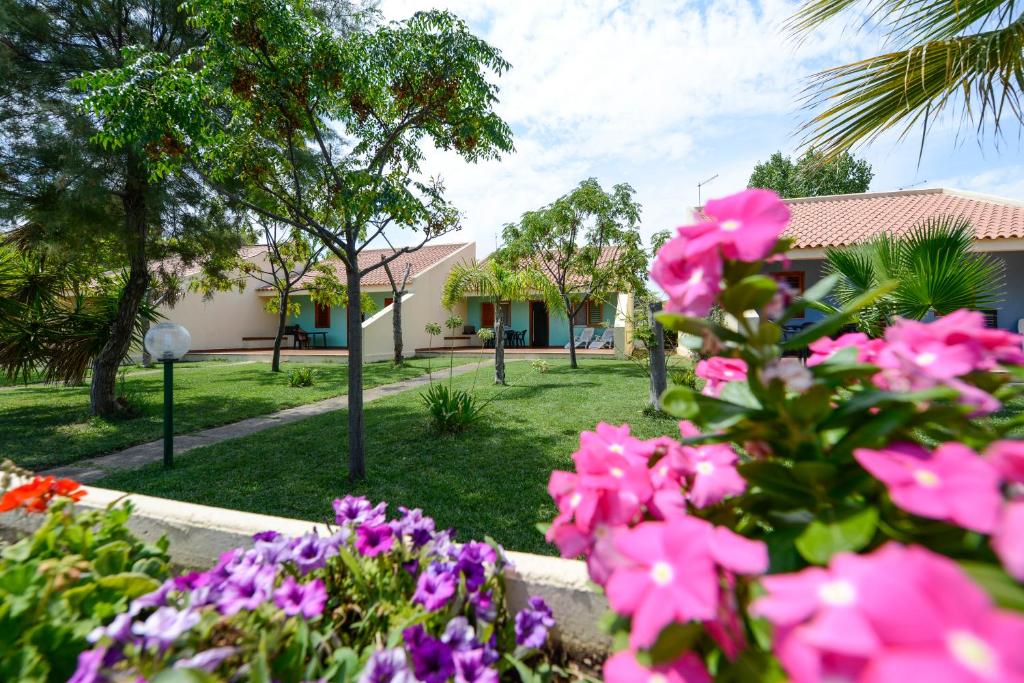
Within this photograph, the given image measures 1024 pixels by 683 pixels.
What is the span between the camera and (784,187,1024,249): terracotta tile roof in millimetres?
11187

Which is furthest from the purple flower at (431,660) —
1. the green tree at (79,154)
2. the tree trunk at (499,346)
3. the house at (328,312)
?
the house at (328,312)

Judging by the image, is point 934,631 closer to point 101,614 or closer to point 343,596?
point 343,596

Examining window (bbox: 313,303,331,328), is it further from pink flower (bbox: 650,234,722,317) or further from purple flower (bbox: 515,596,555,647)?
pink flower (bbox: 650,234,722,317)

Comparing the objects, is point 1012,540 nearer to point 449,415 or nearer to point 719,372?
point 719,372

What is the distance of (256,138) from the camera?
15.8ft

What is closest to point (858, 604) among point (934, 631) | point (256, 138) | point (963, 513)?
point (934, 631)

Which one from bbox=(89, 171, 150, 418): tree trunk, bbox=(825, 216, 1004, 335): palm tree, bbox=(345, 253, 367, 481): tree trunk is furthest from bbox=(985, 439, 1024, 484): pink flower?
bbox=(89, 171, 150, 418): tree trunk

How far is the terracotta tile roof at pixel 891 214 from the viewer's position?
11187 millimetres

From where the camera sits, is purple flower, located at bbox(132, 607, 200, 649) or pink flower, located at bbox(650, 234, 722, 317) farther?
purple flower, located at bbox(132, 607, 200, 649)

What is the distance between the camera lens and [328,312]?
23266 millimetres

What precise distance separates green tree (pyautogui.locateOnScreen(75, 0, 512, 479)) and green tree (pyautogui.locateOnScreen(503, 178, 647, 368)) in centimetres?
850

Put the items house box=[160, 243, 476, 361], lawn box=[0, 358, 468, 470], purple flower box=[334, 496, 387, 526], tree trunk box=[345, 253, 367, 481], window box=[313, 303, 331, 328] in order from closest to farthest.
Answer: purple flower box=[334, 496, 387, 526] → tree trunk box=[345, 253, 367, 481] → lawn box=[0, 358, 468, 470] → house box=[160, 243, 476, 361] → window box=[313, 303, 331, 328]

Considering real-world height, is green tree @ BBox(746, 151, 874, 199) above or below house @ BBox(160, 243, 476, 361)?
above

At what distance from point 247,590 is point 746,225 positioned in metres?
1.21
